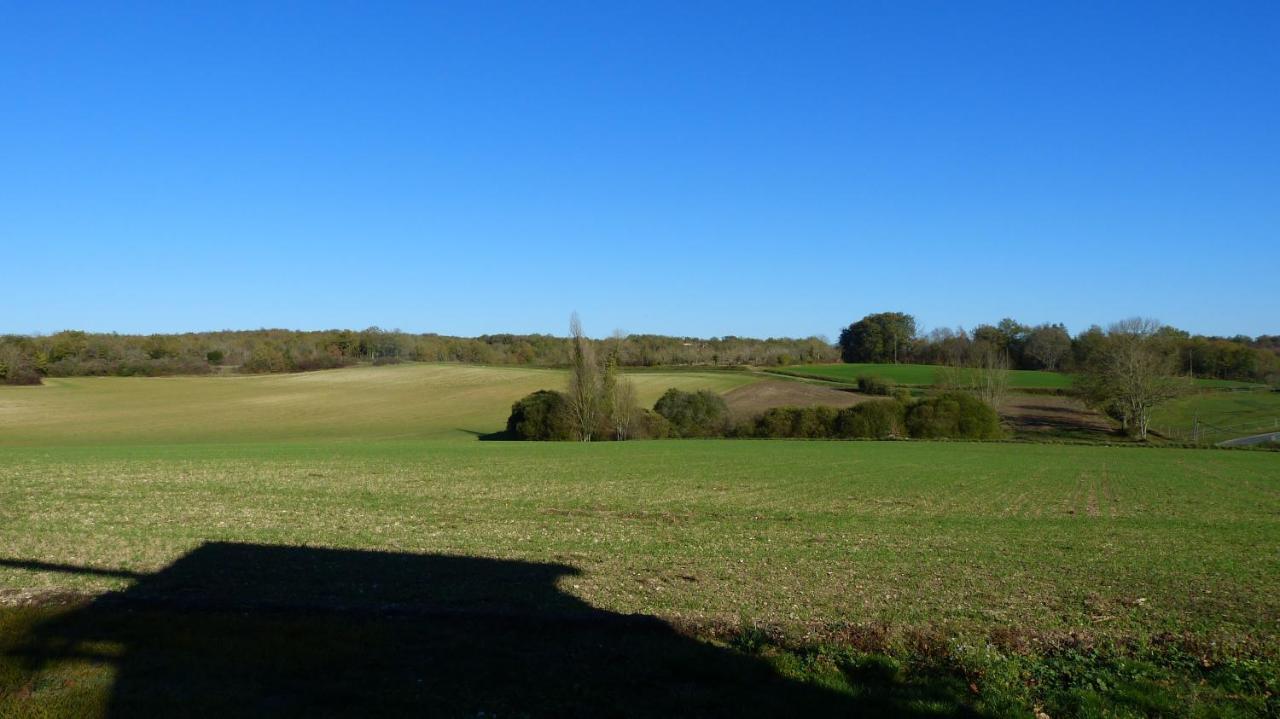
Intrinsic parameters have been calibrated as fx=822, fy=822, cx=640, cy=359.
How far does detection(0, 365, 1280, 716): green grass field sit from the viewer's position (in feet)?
23.9

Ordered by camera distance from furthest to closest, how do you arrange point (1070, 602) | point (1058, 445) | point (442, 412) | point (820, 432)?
1. point (442, 412)
2. point (820, 432)
3. point (1058, 445)
4. point (1070, 602)

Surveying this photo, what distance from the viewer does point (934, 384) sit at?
97.8m

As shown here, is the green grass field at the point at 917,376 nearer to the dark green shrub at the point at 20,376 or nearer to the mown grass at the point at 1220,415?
the mown grass at the point at 1220,415

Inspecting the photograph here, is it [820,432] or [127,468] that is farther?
[820,432]

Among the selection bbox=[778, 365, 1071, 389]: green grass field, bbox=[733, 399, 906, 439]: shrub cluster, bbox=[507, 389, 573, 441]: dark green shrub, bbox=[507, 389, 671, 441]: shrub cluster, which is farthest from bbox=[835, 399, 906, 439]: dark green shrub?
bbox=[778, 365, 1071, 389]: green grass field

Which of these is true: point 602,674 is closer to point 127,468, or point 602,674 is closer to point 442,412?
point 127,468

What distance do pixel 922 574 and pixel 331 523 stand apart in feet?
41.2

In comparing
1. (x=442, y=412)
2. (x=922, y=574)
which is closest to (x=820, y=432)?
(x=442, y=412)

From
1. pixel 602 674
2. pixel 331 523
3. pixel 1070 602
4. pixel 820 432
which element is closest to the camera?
pixel 602 674

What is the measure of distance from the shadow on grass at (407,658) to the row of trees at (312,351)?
85697 mm

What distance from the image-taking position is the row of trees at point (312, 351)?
109 metres

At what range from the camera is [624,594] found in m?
11.3

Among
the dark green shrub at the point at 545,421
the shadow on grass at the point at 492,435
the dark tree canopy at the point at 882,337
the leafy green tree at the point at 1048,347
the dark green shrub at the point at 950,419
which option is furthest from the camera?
the dark tree canopy at the point at 882,337

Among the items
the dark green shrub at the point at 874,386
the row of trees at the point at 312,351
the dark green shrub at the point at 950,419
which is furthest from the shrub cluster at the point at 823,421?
the row of trees at the point at 312,351
